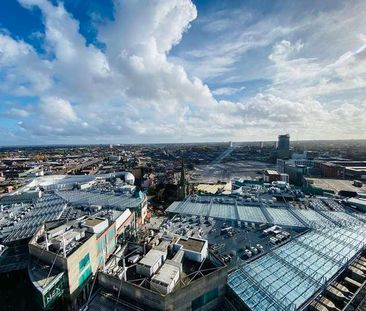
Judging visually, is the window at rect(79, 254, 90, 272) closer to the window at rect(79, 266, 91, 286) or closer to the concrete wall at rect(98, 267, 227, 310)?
the window at rect(79, 266, 91, 286)

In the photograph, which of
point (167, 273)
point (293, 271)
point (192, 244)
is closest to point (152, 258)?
point (167, 273)

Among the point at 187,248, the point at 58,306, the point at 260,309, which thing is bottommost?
the point at 58,306

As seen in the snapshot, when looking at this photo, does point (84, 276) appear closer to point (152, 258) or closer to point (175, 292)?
point (152, 258)

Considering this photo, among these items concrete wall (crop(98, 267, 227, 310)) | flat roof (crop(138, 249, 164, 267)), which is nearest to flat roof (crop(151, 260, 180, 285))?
flat roof (crop(138, 249, 164, 267))

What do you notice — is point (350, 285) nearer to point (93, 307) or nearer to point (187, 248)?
point (187, 248)

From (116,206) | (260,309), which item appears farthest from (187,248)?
(116,206)

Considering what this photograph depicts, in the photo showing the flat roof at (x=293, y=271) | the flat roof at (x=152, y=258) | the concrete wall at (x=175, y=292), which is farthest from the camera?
the flat roof at (x=152, y=258)

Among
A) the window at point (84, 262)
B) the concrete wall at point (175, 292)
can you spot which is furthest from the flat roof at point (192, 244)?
the window at point (84, 262)

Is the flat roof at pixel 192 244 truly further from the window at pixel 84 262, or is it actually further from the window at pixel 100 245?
the window at pixel 100 245
